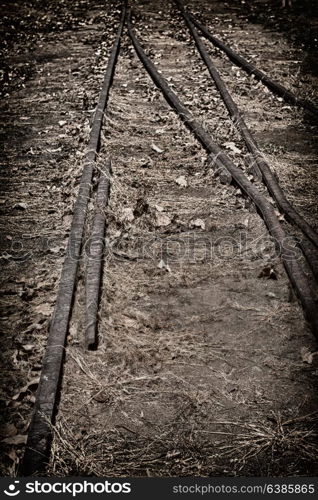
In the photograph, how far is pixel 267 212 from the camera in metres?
4.06

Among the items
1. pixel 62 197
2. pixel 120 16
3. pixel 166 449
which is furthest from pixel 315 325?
pixel 120 16

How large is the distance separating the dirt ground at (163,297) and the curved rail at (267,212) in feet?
0.44

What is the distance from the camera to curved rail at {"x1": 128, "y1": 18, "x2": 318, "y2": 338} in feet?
10.2

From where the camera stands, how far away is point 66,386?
9.18ft

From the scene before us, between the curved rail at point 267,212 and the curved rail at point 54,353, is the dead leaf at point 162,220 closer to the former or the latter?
the curved rail at point 54,353

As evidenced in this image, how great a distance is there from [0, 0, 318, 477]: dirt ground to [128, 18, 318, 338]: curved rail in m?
0.13

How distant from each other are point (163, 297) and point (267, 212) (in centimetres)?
151

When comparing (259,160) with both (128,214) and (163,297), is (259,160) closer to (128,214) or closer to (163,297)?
(128,214)

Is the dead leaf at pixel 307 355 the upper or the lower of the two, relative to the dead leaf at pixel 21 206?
upper

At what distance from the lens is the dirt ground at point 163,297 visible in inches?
98.7

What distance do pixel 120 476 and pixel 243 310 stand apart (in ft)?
5.40

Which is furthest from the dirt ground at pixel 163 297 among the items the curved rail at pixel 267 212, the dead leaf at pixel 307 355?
the curved rail at pixel 267 212

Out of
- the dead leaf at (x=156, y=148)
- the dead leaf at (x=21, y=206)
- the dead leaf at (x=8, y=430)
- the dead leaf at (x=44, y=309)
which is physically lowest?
the dead leaf at (x=8, y=430)

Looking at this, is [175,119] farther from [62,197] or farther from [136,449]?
[136,449]
